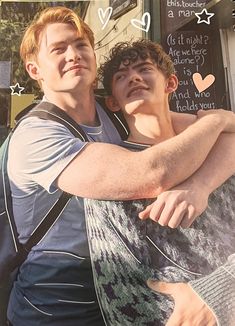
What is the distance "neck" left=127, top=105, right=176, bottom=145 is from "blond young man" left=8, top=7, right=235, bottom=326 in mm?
70

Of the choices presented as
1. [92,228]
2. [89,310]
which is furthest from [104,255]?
[89,310]

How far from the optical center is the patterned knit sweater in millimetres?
1924

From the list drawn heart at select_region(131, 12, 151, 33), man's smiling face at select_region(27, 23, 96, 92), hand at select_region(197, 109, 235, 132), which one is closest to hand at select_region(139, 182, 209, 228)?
hand at select_region(197, 109, 235, 132)

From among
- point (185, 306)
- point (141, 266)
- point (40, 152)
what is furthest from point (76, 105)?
point (185, 306)

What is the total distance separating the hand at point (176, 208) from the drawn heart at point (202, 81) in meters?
0.45

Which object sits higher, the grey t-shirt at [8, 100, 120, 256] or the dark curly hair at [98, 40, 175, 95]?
the dark curly hair at [98, 40, 175, 95]

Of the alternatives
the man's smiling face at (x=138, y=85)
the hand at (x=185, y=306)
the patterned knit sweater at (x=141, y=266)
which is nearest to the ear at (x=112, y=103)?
the man's smiling face at (x=138, y=85)

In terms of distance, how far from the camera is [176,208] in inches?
76.0

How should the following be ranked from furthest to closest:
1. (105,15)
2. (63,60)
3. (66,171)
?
(105,15)
(63,60)
(66,171)

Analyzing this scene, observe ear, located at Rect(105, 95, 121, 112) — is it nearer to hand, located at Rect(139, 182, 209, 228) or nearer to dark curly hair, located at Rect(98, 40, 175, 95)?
dark curly hair, located at Rect(98, 40, 175, 95)

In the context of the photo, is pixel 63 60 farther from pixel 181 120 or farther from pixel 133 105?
pixel 181 120

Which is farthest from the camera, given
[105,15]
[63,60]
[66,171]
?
[105,15]

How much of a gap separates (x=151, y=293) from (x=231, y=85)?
38.2 inches

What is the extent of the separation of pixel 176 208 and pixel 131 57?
68 cm
